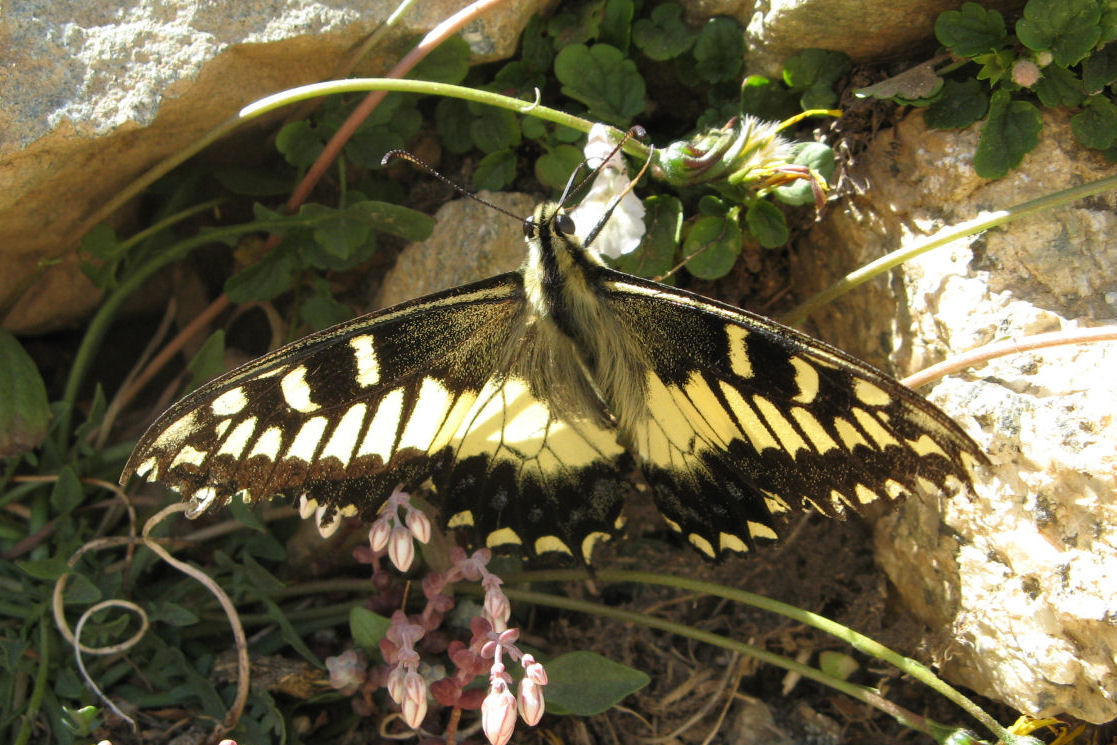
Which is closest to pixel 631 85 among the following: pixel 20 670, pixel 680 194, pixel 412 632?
pixel 680 194

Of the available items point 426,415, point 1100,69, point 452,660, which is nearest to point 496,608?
point 452,660

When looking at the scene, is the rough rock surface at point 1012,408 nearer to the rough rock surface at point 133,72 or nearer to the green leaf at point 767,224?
the green leaf at point 767,224

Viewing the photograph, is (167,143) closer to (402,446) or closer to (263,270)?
(263,270)

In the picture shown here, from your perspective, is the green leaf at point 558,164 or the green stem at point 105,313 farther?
the green stem at point 105,313

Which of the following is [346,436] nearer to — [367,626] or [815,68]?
[367,626]

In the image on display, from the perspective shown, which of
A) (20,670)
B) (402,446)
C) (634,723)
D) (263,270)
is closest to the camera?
(402,446)

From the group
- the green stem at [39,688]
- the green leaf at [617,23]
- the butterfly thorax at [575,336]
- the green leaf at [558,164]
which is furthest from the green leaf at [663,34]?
the green stem at [39,688]
